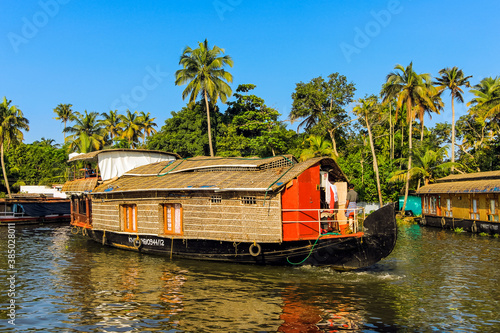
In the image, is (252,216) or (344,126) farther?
(344,126)

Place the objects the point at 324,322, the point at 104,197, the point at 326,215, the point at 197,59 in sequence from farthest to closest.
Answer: the point at 197,59
the point at 104,197
the point at 326,215
the point at 324,322

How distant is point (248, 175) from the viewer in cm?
1346

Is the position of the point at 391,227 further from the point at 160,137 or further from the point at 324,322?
the point at 160,137

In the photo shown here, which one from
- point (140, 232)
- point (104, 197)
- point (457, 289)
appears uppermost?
point (104, 197)

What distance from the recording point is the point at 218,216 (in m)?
12.9

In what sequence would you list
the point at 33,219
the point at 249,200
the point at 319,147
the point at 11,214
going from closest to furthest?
the point at 249,200
the point at 11,214
the point at 33,219
the point at 319,147

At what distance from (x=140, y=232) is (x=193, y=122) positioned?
24.5 meters

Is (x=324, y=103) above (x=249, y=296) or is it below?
above

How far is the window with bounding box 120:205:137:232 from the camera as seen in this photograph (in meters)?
16.1

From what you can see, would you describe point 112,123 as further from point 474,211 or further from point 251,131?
point 474,211

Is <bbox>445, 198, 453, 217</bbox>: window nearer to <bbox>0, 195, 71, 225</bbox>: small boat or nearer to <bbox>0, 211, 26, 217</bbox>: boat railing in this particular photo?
A: <bbox>0, 195, 71, 225</bbox>: small boat

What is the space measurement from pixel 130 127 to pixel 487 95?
37935 mm

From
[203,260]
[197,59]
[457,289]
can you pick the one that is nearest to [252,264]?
[203,260]

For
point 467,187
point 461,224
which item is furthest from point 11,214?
point 467,187
